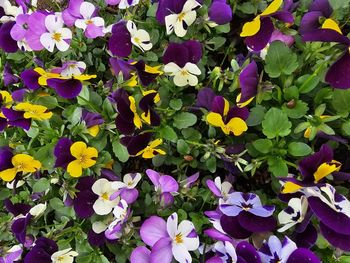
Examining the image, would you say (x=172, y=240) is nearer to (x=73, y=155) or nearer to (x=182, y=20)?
(x=73, y=155)

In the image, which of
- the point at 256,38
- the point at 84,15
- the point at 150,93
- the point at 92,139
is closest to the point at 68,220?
the point at 92,139

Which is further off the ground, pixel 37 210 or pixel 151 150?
pixel 151 150

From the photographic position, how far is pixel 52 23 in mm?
1260

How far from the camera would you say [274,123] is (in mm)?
1073

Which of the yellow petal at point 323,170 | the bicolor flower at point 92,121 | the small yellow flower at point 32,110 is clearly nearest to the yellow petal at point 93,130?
the bicolor flower at point 92,121

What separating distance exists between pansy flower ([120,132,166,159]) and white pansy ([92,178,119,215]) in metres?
0.11

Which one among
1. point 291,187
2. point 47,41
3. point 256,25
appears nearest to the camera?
point 291,187

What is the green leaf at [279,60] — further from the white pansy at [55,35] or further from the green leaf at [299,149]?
the white pansy at [55,35]

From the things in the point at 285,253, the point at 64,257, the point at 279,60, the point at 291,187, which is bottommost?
the point at 64,257

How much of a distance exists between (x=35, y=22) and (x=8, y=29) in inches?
4.4

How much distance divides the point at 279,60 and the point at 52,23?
0.58 m

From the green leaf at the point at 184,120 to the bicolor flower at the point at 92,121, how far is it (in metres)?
0.18

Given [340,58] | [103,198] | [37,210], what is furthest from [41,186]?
[340,58]

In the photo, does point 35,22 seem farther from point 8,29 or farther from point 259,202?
point 259,202
